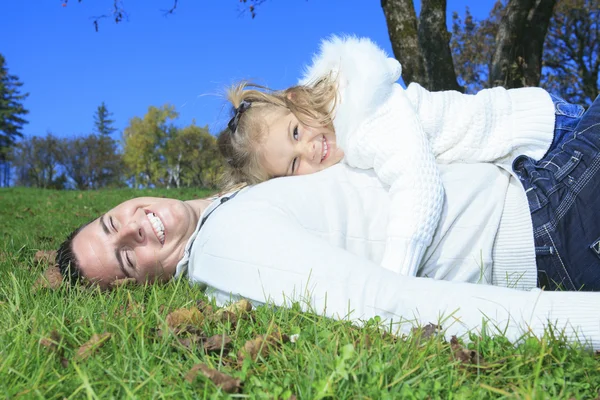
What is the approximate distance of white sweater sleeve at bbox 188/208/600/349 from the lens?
2244 millimetres

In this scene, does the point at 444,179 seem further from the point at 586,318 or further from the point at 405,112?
the point at 586,318

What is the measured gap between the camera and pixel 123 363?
85.0 inches

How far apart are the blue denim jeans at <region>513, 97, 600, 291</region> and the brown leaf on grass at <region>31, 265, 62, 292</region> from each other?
302 centimetres

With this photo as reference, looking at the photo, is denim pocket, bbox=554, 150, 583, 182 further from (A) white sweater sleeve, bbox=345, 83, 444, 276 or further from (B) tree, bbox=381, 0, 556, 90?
(B) tree, bbox=381, 0, 556, 90

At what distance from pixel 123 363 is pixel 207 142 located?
195ft

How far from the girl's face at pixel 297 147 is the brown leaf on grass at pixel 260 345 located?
1.92m

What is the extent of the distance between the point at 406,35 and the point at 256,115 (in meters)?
5.41

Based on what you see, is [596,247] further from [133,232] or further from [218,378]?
[133,232]

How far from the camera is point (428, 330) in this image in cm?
227

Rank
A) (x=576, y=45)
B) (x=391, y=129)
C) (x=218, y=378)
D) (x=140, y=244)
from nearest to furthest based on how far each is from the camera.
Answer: (x=218, y=378)
(x=391, y=129)
(x=140, y=244)
(x=576, y=45)

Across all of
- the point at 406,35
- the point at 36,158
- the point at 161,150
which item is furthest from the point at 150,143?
the point at 406,35

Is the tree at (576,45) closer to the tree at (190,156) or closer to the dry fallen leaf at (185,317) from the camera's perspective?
the dry fallen leaf at (185,317)

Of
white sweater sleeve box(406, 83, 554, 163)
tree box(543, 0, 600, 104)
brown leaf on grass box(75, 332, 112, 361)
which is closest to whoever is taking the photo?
brown leaf on grass box(75, 332, 112, 361)

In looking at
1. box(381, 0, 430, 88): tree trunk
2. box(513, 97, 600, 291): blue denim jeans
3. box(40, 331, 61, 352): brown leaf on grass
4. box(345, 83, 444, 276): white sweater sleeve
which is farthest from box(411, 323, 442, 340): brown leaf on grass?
box(381, 0, 430, 88): tree trunk
